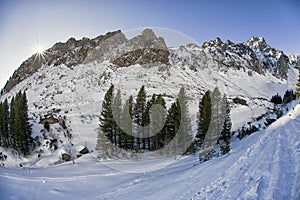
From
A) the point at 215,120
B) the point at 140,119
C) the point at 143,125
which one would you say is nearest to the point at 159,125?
the point at 143,125

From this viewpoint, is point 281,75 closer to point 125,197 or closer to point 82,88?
point 82,88

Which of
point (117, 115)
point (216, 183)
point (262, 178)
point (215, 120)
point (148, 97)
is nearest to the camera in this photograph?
point (262, 178)

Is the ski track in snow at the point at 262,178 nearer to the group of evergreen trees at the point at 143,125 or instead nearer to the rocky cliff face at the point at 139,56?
the group of evergreen trees at the point at 143,125

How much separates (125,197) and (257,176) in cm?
617

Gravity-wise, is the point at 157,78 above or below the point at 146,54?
below

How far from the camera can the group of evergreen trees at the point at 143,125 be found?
28.7 metres

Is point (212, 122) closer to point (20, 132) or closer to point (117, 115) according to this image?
point (117, 115)

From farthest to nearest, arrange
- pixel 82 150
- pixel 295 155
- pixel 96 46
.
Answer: pixel 96 46
pixel 82 150
pixel 295 155

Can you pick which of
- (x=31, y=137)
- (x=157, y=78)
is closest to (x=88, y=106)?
(x=31, y=137)

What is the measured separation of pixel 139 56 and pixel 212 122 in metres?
79.6

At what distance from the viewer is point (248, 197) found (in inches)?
228

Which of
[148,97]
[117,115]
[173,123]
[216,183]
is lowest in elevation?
[216,183]

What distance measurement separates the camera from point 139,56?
106 meters

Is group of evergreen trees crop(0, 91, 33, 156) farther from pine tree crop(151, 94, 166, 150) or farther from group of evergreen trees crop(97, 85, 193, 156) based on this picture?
pine tree crop(151, 94, 166, 150)
